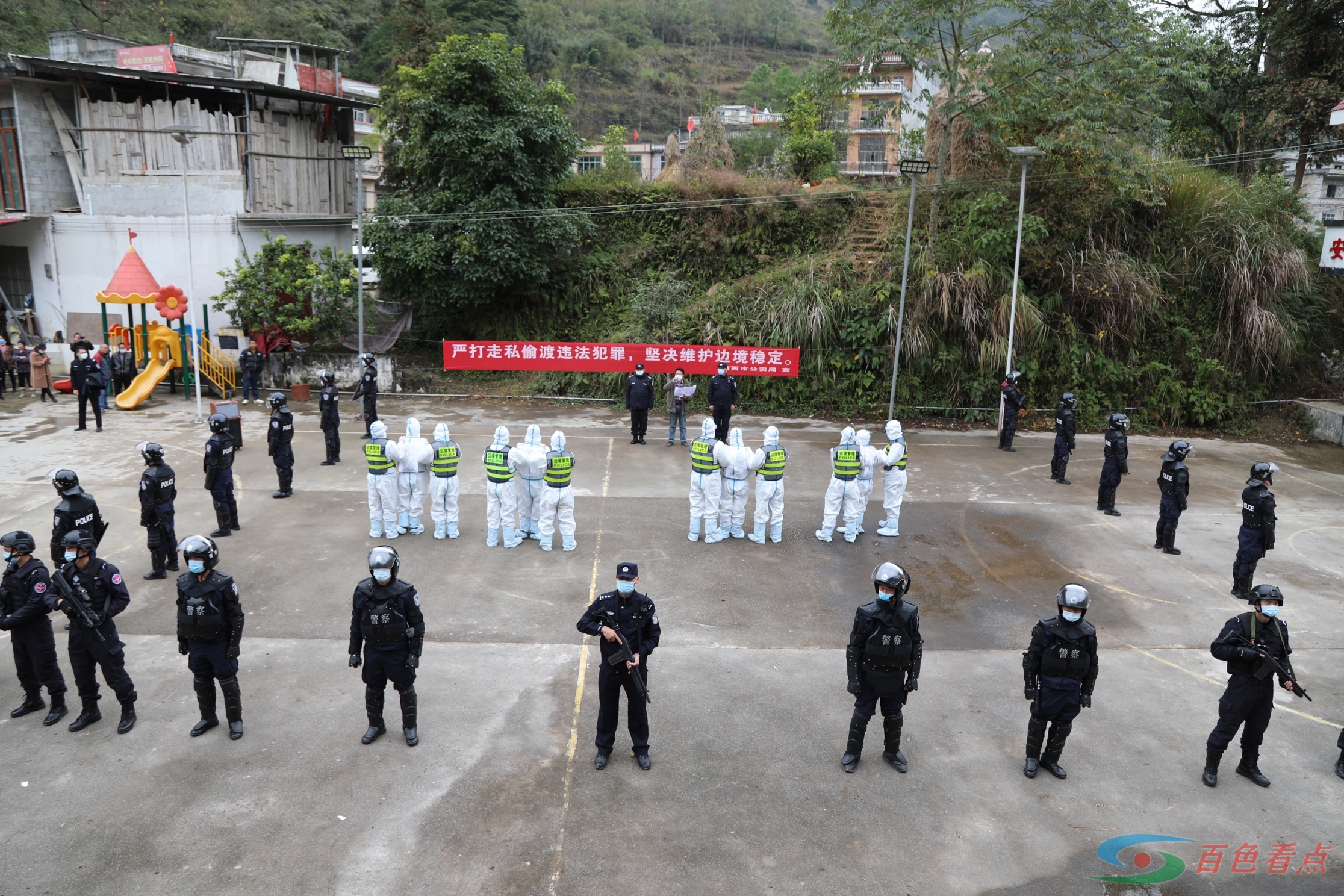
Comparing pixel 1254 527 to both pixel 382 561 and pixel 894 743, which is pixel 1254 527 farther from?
pixel 382 561

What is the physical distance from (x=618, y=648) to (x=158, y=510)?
7.04 m

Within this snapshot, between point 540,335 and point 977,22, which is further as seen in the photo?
point 540,335

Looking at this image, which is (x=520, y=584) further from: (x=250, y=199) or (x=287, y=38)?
(x=287, y=38)

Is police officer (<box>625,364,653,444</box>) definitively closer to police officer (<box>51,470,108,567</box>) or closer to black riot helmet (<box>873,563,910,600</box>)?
police officer (<box>51,470,108,567</box>)

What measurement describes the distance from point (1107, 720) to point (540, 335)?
65.7ft

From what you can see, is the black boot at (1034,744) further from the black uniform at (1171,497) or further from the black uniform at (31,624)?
the black uniform at (31,624)

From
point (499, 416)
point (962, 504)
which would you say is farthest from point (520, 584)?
point (499, 416)

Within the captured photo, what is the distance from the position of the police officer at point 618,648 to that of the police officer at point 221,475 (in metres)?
7.21

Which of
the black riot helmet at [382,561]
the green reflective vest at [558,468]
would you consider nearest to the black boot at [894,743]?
the black riot helmet at [382,561]

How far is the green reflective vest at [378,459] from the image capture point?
11938 millimetres

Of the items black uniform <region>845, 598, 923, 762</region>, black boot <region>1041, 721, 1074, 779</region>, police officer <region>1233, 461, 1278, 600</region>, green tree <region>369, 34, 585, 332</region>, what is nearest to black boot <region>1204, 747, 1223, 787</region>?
black boot <region>1041, 721, 1074, 779</region>

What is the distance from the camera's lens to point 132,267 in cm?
2103

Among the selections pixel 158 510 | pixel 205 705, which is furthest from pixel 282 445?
pixel 205 705

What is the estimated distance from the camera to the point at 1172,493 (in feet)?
39.7
